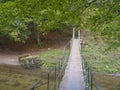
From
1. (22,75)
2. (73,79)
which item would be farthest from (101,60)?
(73,79)

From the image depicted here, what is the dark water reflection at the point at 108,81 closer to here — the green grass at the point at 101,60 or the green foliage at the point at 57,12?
the green grass at the point at 101,60

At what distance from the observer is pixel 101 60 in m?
15.9

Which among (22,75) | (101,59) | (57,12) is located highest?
(57,12)

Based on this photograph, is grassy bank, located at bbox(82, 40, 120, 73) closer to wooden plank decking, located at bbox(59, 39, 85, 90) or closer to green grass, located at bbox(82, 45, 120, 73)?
green grass, located at bbox(82, 45, 120, 73)

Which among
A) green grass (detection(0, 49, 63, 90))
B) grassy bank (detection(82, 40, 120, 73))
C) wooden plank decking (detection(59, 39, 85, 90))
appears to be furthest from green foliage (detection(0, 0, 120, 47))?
grassy bank (detection(82, 40, 120, 73))

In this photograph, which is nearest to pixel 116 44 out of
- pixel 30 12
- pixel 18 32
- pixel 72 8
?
pixel 72 8

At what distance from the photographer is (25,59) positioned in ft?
50.0

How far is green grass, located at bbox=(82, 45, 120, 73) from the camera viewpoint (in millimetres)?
14587

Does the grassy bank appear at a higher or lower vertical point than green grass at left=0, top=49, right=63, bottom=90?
higher

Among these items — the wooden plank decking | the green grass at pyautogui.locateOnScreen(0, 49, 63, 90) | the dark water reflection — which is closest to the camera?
the wooden plank decking

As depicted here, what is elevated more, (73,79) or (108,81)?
(73,79)

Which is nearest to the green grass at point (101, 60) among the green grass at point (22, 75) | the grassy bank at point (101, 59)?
the grassy bank at point (101, 59)

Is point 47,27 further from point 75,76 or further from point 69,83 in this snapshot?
point 75,76

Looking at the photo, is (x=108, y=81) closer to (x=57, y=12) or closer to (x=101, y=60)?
(x=101, y=60)
